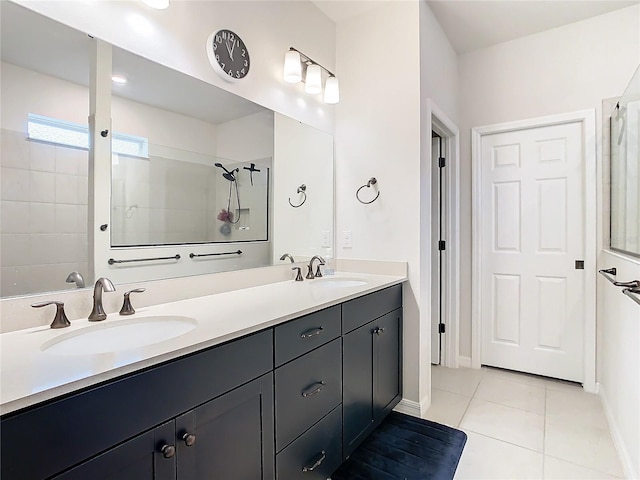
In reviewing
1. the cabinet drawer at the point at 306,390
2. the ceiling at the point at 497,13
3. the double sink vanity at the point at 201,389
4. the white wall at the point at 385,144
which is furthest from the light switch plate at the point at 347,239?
the ceiling at the point at 497,13

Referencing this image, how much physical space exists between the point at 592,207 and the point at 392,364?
74.5 inches

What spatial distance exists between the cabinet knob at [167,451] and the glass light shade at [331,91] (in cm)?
218

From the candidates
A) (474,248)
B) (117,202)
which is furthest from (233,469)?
(474,248)

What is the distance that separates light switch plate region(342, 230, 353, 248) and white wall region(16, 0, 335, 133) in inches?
29.9

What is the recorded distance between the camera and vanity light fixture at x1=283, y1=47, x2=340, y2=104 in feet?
6.74

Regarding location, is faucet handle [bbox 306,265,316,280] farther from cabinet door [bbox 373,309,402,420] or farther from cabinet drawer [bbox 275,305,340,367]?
cabinet drawer [bbox 275,305,340,367]

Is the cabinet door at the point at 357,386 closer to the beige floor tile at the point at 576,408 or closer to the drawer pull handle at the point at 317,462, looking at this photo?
the drawer pull handle at the point at 317,462

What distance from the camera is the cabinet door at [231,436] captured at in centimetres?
93

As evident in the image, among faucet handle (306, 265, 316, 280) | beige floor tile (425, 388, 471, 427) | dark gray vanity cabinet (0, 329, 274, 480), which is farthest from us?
faucet handle (306, 265, 316, 280)

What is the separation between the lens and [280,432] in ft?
4.06

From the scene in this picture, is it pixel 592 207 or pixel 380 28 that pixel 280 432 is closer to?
pixel 380 28

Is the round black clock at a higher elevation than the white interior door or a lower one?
higher

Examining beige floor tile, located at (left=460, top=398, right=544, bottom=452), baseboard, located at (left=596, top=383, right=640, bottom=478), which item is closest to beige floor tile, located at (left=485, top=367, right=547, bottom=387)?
baseboard, located at (left=596, top=383, right=640, bottom=478)

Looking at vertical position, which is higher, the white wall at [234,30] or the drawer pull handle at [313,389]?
the white wall at [234,30]
